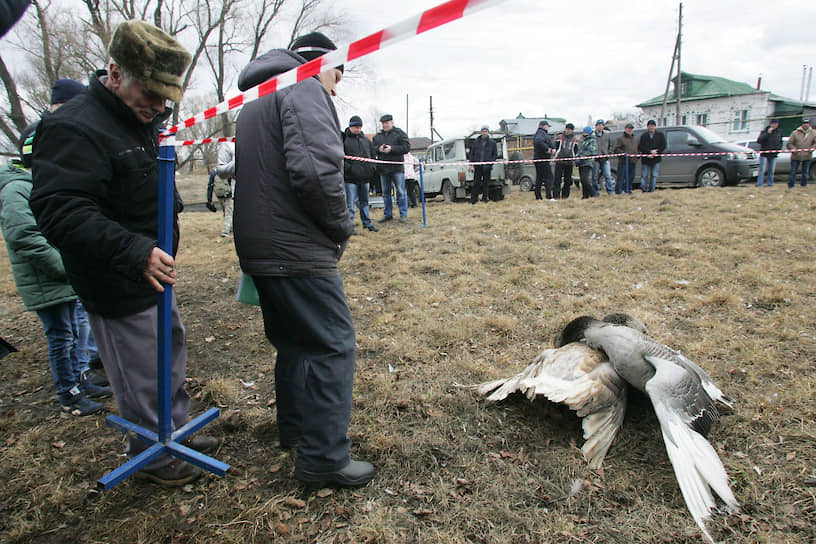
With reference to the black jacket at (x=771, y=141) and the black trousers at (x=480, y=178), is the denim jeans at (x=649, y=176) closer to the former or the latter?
the black jacket at (x=771, y=141)

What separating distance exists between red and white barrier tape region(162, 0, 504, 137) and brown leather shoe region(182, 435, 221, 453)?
1590 mm

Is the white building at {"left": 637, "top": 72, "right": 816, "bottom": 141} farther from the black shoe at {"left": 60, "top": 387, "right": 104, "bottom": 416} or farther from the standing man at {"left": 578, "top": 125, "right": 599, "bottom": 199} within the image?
the black shoe at {"left": 60, "top": 387, "right": 104, "bottom": 416}

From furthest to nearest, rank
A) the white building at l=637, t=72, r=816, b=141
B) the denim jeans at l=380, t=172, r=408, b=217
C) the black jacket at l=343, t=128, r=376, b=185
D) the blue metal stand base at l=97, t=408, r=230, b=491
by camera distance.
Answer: the white building at l=637, t=72, r=816, b=141 → the denim jeans at l=380, t=172, r=408, b=217 → the black jacket at l=343, t=128, r=376, b=185 → the blue metal stand base at l=97, t=408, r=230, b=491

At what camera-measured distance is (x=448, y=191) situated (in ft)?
43.7

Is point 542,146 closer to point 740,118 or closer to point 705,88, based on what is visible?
point 740,118

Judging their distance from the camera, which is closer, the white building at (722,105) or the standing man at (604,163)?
the standing man at (604,163)

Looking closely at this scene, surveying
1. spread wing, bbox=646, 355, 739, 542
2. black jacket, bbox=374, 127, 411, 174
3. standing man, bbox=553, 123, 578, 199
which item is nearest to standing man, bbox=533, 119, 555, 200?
standing man, bbox=553, 123, 578, 199

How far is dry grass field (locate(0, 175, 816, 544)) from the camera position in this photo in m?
2.00

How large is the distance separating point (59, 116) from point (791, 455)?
3583 mm

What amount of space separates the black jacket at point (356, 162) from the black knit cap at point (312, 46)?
540cm

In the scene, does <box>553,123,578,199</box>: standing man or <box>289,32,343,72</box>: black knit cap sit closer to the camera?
<box>289,32,343,72</box>: black knit cap

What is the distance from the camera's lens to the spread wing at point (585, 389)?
2.41 metres

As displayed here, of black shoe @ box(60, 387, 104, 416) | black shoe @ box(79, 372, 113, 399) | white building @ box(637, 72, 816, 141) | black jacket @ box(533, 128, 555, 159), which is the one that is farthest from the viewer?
white building @ box(637, 72, 816, 141)

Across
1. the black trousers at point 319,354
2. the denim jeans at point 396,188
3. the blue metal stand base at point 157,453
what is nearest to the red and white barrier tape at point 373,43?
the black trousers at point 319,354
